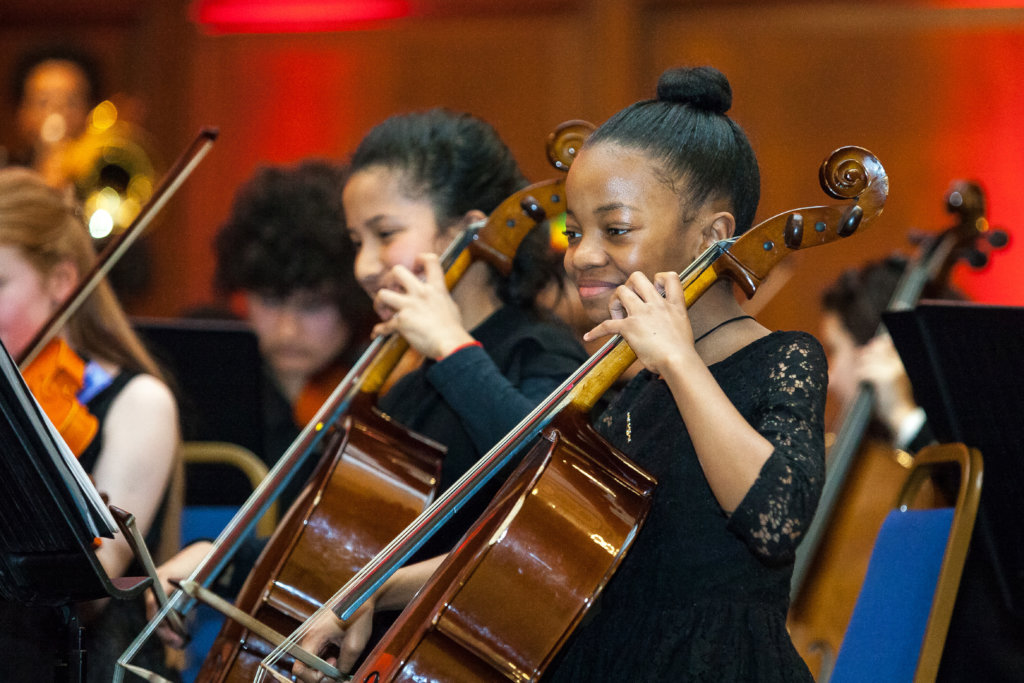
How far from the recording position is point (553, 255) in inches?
72.1

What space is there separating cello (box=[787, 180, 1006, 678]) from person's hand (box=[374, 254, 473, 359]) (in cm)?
108

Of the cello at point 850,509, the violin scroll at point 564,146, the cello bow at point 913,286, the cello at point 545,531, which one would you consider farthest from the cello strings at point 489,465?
the cello at point 850,509

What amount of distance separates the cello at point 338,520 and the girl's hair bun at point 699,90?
24 cm

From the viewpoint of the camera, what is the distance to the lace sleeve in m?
1.05

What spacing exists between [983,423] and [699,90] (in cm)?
51

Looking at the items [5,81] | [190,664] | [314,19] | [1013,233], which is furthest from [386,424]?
[5,81]

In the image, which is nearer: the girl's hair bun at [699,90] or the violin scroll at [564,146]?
the girl's hair bun at [699,90]

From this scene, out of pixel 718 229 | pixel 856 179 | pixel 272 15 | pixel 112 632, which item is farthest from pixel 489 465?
pixel 272 15

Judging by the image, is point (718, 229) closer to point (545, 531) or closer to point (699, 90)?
point (699, 90)

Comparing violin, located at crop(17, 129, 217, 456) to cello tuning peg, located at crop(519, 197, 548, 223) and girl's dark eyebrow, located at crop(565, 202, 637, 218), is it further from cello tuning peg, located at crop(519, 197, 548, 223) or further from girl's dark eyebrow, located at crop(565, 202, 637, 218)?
girl's dark eyebrow, located at crop(565, 202, 637, 218)

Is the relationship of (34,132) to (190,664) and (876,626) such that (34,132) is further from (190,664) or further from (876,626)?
(876,626)

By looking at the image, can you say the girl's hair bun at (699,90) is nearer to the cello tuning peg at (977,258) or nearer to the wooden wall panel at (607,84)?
A: the cello tuning peg at (977,258)

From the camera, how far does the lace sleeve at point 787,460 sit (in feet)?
3.43

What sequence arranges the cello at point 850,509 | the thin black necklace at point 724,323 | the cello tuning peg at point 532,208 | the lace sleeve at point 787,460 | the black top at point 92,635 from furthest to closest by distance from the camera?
the cello at point 850,509 < the cello tuning peg at point 532,208 < the black top at point 92,635 < the thin black necklace at point 724,323 < the lace sleeve at point 787,460
